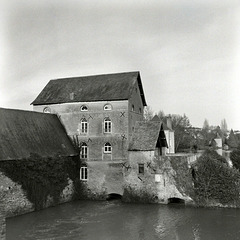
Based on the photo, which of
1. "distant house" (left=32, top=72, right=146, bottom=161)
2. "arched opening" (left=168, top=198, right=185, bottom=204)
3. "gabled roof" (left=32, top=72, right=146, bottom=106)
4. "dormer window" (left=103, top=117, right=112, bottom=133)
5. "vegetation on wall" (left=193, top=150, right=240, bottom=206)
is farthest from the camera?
"gabled roof" (left=32, top=72, right=146, bottom=106)

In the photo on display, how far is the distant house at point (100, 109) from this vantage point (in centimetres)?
2959

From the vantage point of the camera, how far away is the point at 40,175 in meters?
24.8

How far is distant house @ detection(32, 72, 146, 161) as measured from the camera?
97.1ft

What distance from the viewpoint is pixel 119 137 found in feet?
96.8

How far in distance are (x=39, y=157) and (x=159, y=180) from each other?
10733 millimetres

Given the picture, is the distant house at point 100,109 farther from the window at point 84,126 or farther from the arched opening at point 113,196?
the arched opening at point 113,196

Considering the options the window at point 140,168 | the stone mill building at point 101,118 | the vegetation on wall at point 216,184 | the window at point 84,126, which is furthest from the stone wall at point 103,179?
the vegetation on wall at point 216,184

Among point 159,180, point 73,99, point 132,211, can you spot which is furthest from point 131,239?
point 73,99

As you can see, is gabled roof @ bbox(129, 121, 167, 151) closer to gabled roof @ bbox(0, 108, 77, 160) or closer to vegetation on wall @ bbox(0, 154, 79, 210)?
gabled roof @ bbox(0, 108, 77, 160)

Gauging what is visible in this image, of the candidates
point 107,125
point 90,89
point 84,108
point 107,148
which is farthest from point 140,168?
point 90,89

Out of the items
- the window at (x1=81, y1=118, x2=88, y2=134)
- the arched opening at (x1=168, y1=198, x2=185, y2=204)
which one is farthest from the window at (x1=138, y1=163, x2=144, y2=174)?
the window at (x1=81, y1=118, x2=88, y2=134)

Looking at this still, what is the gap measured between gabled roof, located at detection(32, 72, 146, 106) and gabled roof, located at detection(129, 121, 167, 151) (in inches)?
132

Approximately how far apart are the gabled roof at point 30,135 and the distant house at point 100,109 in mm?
1460

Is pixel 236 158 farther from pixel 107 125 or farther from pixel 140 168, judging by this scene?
pixel 107 125
